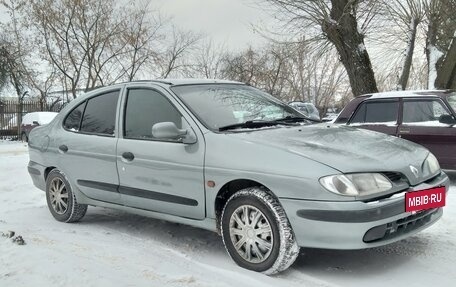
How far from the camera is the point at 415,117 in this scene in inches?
320

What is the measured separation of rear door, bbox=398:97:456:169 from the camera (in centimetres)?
768

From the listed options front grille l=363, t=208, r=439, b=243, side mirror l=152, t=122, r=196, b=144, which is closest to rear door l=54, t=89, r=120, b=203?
side mirror l=152, t=122, r=196, b=144

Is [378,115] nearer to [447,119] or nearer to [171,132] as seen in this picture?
[447,119]

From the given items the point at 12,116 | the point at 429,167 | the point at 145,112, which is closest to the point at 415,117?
the point at 429,167

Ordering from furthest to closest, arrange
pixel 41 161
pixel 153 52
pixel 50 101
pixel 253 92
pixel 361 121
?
1. pixel 153 52
2. pixel 50 101
3. pixel 361 121
4. pixel 41 161
5. pixel 253 92

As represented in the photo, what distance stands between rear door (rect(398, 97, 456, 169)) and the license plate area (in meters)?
3.92

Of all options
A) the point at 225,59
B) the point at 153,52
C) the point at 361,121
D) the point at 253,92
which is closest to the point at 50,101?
the point at 153,52

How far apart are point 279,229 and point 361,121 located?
5421 mm

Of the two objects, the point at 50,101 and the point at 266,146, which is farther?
the point at 50,101

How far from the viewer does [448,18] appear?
14.9 meters

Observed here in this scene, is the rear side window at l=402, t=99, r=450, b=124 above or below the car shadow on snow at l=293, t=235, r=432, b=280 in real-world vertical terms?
above

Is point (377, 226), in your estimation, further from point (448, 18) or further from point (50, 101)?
point (50, 101)

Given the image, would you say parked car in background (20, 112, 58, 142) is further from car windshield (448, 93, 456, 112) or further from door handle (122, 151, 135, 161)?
door handle (122, 151, 135, 161)

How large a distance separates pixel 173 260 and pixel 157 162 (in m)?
0.86
